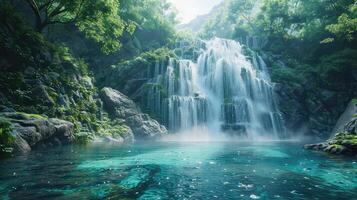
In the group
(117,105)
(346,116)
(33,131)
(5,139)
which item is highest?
(117,105)

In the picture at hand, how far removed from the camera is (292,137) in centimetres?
2745

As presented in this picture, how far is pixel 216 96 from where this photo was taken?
29719mm

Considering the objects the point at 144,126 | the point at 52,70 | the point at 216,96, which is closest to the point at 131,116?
the point at 144,126

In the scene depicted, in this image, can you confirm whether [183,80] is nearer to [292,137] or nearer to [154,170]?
[292,137]

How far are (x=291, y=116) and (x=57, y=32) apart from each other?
28971mm

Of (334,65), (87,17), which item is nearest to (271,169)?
(87,17)

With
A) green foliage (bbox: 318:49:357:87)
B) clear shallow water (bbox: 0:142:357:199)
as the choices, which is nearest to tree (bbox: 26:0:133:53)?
clear shallow water (bbox: 0:142:357:199)

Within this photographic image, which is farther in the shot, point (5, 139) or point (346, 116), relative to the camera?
point (346, 116)

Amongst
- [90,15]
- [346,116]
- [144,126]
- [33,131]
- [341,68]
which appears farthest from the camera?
[341,68]

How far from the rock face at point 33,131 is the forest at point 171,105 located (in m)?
0.06

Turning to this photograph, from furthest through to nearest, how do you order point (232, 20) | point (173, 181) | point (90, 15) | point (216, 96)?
1. point (232, 20)
2. point (216, 96)
3. point (90, 15)
4. point (173, 181)

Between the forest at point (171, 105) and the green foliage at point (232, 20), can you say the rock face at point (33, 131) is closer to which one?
the forest at point (171, 105)

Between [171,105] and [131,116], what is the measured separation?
486 centimetres

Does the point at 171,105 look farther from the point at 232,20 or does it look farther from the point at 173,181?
the point at 232,20
